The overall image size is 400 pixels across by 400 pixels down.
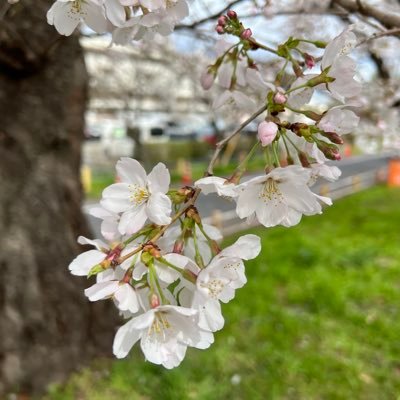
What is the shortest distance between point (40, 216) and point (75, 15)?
2.20 meters

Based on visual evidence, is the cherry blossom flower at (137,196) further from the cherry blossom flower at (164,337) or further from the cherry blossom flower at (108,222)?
the cherry blossom flower at (164,337)

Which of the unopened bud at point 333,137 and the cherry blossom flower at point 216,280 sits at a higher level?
the unopened bud at point 333,137

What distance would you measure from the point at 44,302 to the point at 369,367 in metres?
2.14

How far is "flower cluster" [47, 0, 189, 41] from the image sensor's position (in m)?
0.97

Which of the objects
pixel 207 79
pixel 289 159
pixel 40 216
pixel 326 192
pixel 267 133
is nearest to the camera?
pixel 267 133

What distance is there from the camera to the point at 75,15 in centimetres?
108

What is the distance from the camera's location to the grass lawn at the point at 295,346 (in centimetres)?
295

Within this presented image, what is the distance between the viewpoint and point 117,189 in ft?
3.24

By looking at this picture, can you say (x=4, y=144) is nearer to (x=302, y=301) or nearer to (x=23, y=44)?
(x=23, y=44)

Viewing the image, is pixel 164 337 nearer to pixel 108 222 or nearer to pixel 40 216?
pixel 108 222

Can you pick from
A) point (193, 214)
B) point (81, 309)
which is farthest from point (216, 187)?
point (81, 309)

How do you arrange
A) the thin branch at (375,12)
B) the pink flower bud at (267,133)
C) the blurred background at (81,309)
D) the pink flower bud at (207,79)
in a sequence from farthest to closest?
the blurred background at (81,309), the thin branch at (375,12), the pink flower bud at (207,79), the pink flower bud at (267,133)

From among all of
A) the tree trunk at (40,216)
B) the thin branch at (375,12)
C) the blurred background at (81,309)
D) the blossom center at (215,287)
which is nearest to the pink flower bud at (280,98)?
the blossom center at (215,287)

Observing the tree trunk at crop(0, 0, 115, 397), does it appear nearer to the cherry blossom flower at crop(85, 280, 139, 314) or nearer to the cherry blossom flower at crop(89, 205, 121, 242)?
the cherry blossom flower at crop(89, 205, 121, 242)
